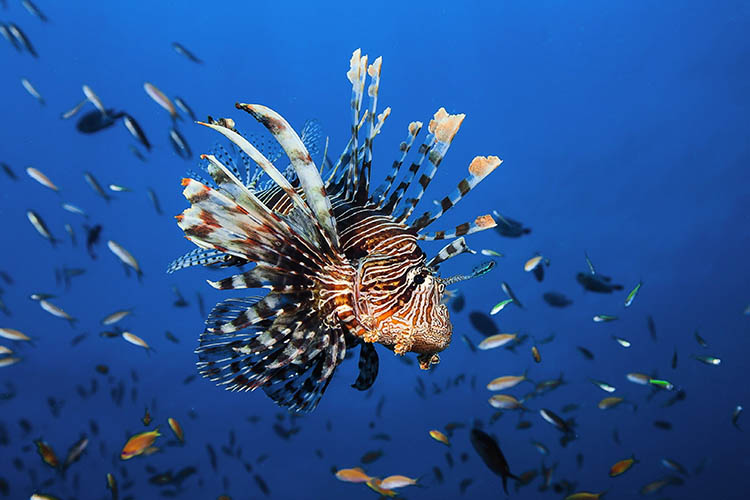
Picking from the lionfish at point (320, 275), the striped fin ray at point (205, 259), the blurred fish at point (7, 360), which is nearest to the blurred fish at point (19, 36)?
the blurred fish at point (7, 360)

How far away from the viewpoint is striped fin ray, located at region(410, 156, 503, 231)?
2174 millimetres

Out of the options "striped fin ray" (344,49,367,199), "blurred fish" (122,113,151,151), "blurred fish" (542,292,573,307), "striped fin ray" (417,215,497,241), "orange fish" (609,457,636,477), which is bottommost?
"orange fish" (609,457,636,477)

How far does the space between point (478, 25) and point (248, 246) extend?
631 inches

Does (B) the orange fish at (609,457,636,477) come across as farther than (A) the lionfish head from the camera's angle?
Yes

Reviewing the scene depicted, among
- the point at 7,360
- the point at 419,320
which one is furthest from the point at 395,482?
the point at 7,360

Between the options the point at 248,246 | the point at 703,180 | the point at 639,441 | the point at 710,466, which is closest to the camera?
the point at 248,246

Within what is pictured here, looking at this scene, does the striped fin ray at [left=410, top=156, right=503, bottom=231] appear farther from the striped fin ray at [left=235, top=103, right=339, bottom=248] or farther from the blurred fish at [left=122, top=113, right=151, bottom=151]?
the blurred fish at [left=122, top=113, right=151, bottom=151]

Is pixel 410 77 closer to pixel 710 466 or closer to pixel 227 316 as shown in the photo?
pixel 227 316

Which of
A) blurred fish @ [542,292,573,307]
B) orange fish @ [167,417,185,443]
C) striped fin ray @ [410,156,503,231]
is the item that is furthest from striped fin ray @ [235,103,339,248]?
blurred fish @ [542,292,573,307]

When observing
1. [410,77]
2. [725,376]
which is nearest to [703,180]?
[410,77]

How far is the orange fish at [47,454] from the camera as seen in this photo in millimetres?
5875

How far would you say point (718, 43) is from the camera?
15000 millimetres

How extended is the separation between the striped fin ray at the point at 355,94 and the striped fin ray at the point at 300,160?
709 millimetres

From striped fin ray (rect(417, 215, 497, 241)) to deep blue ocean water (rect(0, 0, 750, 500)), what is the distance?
11.7 m
